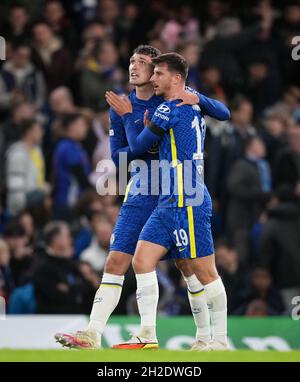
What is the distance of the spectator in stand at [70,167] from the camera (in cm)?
1499

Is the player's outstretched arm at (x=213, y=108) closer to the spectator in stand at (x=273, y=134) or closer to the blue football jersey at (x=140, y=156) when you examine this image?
the blue football jersey at (x=140, y=156)

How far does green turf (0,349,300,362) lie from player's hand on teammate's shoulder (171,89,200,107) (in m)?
1.93

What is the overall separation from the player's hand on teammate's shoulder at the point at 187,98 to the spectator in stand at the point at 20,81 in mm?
6625

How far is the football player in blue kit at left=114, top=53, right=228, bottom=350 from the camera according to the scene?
9375mm

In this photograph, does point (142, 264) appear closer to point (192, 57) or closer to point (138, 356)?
point (138, 356)

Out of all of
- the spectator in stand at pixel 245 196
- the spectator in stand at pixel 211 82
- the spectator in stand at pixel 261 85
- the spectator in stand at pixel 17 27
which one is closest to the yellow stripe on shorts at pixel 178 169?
the spectator in stand at pixel 245 196

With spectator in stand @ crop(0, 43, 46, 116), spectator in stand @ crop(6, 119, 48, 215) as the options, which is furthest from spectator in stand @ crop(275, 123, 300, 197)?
spectator in stand @ crop(0, 43, 46, 116)

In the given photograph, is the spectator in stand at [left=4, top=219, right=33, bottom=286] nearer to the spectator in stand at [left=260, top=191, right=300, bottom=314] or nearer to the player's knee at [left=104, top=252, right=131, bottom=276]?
the spectator in stand at [left=260, top=191, right=300, bottom=314]

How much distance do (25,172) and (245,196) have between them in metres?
2.81

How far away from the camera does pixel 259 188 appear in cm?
1552
